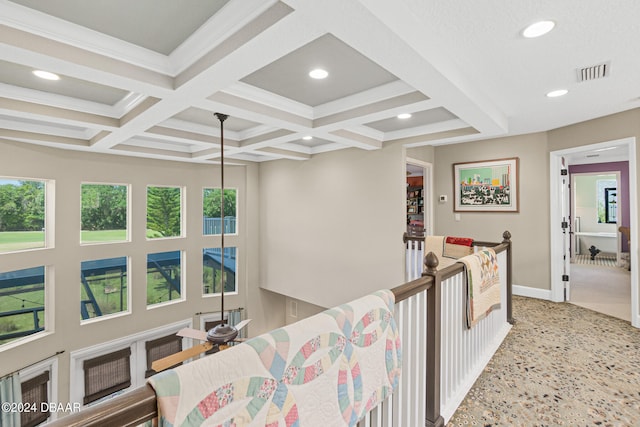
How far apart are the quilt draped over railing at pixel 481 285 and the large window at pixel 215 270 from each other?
17.6 ft

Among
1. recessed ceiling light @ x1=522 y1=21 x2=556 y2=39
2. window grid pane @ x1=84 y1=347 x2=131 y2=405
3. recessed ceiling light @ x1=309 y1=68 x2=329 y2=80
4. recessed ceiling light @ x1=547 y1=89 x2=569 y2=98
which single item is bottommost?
window grid pane @ x1=84 y1=347 x2=131 y2=405

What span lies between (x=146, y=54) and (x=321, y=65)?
3.92ft

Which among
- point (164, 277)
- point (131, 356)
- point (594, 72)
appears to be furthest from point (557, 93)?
point (131, 356)

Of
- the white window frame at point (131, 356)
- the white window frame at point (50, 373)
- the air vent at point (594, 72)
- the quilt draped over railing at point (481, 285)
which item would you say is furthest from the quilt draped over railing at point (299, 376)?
the white window frame at point (131, 356)

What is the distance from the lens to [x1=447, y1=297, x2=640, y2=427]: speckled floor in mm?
1852

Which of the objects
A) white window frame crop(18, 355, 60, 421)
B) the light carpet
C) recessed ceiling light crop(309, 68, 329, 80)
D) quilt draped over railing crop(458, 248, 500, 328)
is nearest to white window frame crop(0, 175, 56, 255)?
white window frame crop(18, 355, 60, 421)

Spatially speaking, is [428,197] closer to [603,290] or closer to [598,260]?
[603,290]

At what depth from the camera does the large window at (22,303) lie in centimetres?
422

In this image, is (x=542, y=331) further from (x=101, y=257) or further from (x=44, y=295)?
(x=44, y=295)

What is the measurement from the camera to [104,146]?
4.07m

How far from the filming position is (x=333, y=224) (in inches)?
203

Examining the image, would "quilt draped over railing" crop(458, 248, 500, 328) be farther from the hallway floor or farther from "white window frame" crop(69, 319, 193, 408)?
"white window frame" crop(69, 319, 193, 408)

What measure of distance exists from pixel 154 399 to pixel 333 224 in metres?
4.51

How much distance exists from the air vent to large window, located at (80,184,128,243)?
6.31m
